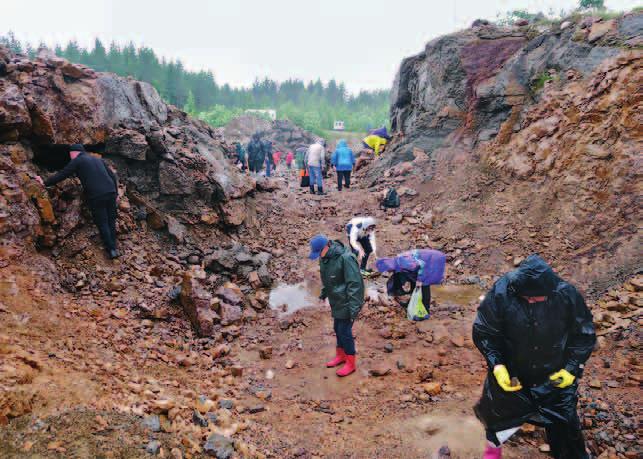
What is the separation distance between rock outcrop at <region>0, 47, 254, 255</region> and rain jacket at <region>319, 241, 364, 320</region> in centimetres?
401

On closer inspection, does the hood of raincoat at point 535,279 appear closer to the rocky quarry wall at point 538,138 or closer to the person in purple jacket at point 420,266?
the person in purple jacket at point 420,266

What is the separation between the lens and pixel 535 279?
→ 2.65 metres

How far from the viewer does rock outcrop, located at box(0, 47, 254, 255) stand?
5395mm

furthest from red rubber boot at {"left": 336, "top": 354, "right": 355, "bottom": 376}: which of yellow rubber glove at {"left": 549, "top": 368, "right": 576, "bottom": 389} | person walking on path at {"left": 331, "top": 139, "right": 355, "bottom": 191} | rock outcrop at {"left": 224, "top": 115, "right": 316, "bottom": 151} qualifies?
rock outcrop at {"left": 224, "top": 115, "right": 316, "bottom": 151}

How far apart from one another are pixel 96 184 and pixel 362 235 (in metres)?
4.40

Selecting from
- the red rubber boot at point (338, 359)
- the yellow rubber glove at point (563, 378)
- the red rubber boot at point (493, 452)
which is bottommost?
the red rubber boot at point (338, 359)

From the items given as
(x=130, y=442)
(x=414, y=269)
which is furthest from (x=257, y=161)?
(x=130, y=442)

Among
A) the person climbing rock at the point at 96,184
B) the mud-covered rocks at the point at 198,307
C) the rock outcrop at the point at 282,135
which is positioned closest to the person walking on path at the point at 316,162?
the person climbing rock at the point at 96,184

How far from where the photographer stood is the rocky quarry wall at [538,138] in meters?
6.62

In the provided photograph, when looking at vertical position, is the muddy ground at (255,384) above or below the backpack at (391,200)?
below

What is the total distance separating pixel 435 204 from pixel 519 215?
95.3 inches

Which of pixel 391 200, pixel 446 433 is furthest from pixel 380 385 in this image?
pixel 391 200

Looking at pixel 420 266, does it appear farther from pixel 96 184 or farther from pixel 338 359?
pixel 96 184

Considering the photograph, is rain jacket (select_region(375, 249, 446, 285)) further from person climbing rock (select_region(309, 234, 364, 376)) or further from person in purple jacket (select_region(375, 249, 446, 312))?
person climbing rock (select_region(309, 234, 364, 376))
